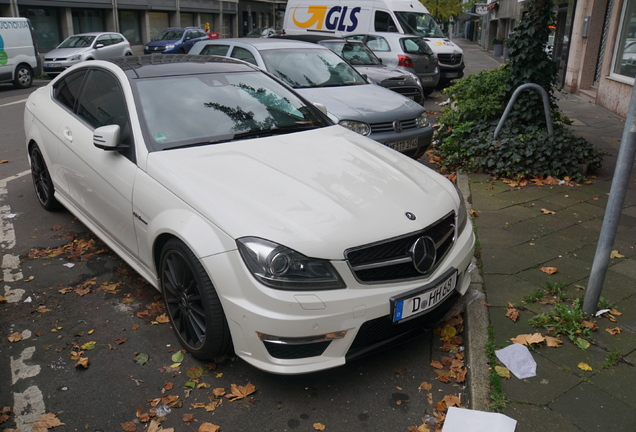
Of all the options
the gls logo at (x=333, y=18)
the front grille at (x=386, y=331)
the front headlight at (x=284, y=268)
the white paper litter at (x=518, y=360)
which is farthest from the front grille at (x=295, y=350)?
the gls logo at (x=333, y=18)

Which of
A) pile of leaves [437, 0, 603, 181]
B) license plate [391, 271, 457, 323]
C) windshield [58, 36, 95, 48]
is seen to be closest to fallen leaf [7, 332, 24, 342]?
license plate [391, 271, 457, 323]

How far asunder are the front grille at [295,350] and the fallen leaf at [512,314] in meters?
1.41

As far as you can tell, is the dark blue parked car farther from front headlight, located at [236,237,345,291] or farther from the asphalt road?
front headlight, located at [236,237,345,291]

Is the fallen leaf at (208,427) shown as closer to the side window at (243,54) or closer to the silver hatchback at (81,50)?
the side window at (243,54)

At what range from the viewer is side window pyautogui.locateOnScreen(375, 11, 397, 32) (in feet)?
52.0

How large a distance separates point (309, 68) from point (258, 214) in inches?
205

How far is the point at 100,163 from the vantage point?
4059mm

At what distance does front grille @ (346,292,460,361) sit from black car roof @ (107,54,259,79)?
2.51 meters

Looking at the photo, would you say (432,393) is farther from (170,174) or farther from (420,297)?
(170,174)

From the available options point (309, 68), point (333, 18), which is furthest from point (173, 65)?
point (333, 18)

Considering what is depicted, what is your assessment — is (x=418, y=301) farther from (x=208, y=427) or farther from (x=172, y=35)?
(x=172, y=35)

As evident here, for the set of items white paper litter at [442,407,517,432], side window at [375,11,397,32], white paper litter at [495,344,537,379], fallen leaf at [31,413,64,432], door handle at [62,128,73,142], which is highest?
side window at [375,11,397,32]

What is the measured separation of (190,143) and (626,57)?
10867 mm

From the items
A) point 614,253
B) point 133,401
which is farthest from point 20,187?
point 614,253
